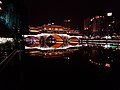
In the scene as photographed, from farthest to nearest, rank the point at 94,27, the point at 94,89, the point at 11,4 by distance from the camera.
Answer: the point at 94,27 → the point at 11,4 → the point at 94,89

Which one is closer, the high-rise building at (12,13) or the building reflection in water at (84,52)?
the building reflection in water at (84,52)

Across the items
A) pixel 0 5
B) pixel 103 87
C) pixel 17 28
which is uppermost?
pixel 0 5

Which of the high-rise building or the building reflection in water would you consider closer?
the building reflection in water

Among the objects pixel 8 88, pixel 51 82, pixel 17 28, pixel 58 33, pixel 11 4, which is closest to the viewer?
pixel 8 88

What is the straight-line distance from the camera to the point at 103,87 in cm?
1124

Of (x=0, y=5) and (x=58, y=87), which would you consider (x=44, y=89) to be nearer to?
(x=58, y=87)

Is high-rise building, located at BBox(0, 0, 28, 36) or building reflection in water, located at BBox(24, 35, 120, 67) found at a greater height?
high-rise building, located at BBox(0, 0, 28, 36)

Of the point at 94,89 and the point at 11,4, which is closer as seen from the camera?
the point at 94,89

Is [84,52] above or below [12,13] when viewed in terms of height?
below

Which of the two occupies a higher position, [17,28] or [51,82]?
[17,28]

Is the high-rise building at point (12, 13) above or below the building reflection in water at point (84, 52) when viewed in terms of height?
above

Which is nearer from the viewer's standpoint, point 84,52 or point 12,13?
point 84,52

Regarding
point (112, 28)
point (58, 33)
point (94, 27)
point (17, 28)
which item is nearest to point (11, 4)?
point (17, 28)

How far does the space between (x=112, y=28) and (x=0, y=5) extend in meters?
87.1
